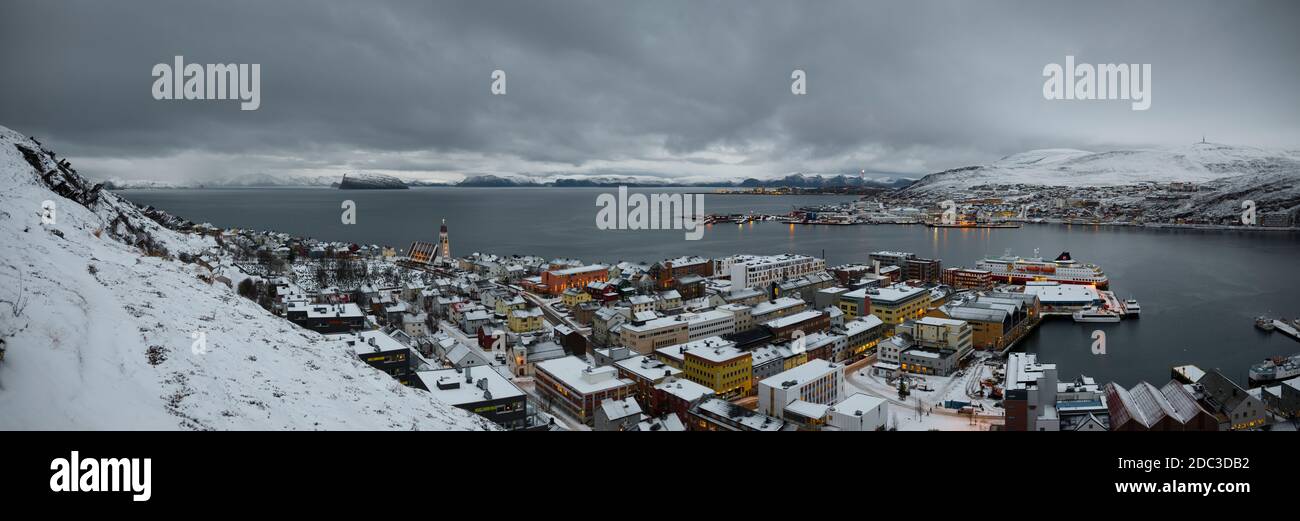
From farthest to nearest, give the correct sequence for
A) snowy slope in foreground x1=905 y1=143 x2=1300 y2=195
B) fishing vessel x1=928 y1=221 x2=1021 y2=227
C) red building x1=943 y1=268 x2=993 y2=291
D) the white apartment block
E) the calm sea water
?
snowy slope in foreground x1=905 y1=143 x2=1300 y2=195 → fishing vessel x1=928 y1=221 x2=1021 y2=227 → red building x1=943 y1=268 x2=993 y2=291 → the white apartment block → the calm sea water

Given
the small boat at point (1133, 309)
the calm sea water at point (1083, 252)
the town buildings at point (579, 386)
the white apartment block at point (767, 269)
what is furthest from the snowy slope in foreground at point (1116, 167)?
the town buildings at point (579, 386)

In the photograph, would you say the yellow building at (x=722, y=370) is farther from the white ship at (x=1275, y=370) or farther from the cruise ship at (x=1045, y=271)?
the cruise ship at (x=1045, y=271)

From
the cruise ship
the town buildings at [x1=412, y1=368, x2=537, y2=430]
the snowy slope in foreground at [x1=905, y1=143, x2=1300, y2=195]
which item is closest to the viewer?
the town buildings at [x1=412, y1=368, x2=537, y2=430]

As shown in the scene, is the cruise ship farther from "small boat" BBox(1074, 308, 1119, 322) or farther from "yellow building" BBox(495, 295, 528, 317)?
"yellow building" BBox(495, 295, 528, 317)

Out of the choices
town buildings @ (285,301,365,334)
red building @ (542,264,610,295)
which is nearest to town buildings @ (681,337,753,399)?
town buildings @ (285,301,365,334)
